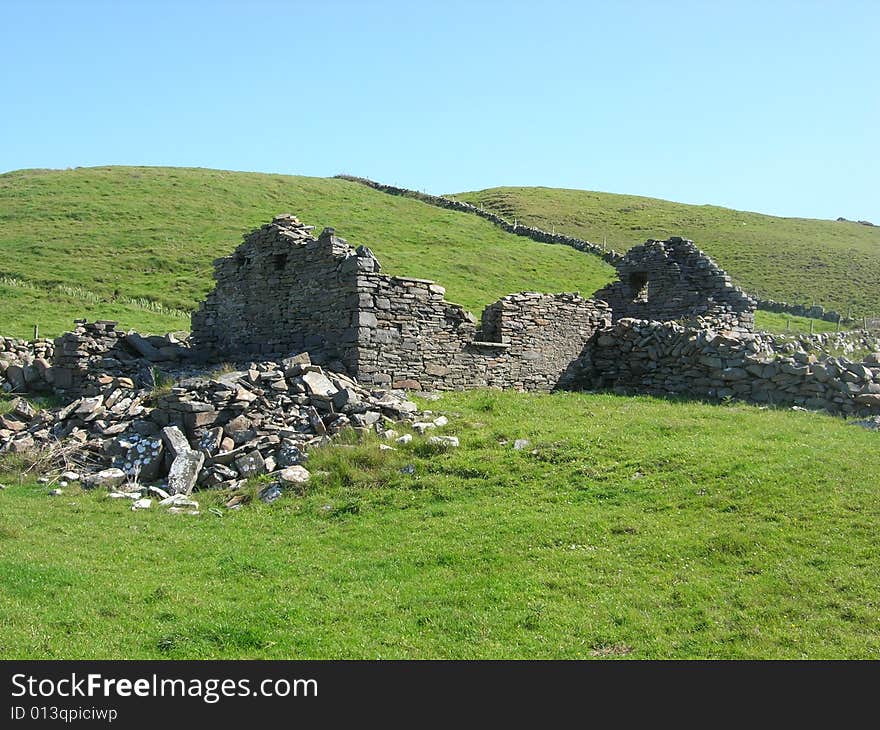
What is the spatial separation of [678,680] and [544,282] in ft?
126

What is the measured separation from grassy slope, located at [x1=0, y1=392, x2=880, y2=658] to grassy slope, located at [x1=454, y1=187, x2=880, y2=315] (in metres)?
39.3

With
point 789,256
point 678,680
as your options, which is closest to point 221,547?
point 678,680

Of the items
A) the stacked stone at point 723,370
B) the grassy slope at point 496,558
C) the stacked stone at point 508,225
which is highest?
the stacked stone at point 508,225

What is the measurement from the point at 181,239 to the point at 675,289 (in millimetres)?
32317

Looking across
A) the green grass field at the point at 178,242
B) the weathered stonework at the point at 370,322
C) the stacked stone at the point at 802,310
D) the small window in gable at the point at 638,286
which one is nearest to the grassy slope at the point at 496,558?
the weathered stonework at the point at 370,322

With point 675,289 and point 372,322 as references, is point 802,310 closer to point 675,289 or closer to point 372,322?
point 675,289

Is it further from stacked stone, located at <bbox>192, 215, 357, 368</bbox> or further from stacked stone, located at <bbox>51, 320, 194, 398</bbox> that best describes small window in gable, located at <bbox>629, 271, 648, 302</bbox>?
stacked stone, located at <bbox>51, 320, 194, 398</bbox>

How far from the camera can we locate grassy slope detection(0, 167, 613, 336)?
3706 centimetres

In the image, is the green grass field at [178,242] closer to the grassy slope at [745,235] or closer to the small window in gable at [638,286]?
the grassy slope at [745,235]

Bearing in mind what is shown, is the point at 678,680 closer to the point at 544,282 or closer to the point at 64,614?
the point at 64,614

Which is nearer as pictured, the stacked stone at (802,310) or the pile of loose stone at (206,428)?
the pile of loose stone at (206,428)

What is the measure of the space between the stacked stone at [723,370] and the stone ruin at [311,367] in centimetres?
4

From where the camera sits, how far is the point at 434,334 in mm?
18844

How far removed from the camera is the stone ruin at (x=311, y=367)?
14.7m
